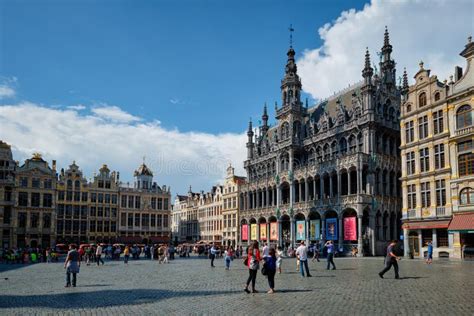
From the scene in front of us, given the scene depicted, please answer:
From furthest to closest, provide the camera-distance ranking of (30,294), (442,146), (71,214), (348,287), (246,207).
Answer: (71,214), (246,207), (442,146), (348,287), (30,294)

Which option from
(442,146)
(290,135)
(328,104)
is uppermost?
(328,104)

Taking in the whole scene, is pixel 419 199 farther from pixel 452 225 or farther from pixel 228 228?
pixel 228 228

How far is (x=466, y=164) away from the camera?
3634 cm

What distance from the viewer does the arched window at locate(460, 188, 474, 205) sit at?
35562 millimetres

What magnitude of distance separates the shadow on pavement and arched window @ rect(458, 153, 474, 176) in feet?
91.7

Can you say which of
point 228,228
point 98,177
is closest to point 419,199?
point 228,228

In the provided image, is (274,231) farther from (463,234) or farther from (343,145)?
(463,234)

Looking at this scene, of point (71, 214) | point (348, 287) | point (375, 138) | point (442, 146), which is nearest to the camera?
point (348, 287)

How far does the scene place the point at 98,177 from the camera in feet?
275

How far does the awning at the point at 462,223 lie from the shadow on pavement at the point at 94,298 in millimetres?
26081

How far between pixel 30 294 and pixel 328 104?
53.4 metres

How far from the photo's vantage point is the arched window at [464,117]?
36.7 meters

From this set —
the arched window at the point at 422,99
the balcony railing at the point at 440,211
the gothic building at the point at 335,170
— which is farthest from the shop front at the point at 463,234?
the gothic building at the point at 335,170

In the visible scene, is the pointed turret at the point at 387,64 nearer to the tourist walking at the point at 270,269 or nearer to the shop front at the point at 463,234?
the shop front at the point at 463,234
